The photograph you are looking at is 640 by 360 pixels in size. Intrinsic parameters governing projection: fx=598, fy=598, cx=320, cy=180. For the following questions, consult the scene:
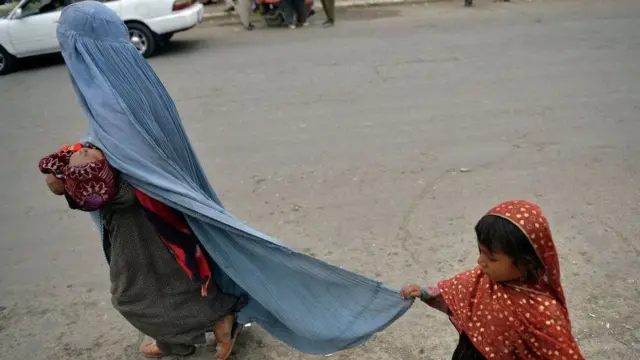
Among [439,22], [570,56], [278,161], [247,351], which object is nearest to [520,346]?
[247,351]

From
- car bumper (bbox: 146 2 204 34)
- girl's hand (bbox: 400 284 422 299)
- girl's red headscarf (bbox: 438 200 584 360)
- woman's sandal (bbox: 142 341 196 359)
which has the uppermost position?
girl's red headscarf (bbox: 438 200 584 360)

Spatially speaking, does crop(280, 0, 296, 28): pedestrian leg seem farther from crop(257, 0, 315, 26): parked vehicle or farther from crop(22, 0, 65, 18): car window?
crop(22, 0, 65, 18): car window

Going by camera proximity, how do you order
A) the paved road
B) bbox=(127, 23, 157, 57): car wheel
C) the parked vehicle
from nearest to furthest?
the paved road → bbox=(127, 23, 157, 57): car wheel → the parked vehicle

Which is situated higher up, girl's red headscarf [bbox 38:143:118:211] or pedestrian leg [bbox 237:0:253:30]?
girl's red headscarf [bbox 38:143:118:211]

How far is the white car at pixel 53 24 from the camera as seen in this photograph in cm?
956

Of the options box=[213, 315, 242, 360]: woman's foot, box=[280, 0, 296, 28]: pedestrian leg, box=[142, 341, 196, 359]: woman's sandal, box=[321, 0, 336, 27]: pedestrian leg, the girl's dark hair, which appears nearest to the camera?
the girl's dark hair

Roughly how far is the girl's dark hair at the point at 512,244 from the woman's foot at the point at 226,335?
150cm

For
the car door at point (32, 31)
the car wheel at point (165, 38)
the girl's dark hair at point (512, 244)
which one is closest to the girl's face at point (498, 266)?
the girl's dark hair at point (512, 244)

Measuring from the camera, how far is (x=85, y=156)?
7.66 feet

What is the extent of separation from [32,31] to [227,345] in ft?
27.6

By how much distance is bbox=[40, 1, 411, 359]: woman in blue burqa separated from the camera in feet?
7.81

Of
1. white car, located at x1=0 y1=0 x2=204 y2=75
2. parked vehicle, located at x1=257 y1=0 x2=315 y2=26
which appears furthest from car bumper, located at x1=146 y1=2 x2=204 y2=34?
parked vehicle, located at x1=257 y1=0 x2=315 y2=26

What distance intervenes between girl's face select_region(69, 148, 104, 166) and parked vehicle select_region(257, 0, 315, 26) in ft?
32.1

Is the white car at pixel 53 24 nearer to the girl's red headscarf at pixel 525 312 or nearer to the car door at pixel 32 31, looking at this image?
the car door at pixel 32 31
